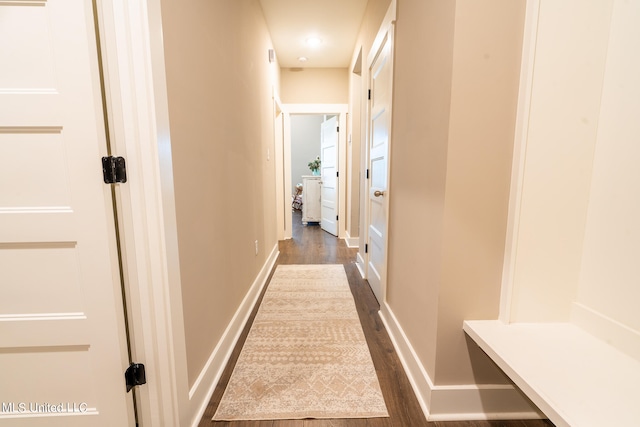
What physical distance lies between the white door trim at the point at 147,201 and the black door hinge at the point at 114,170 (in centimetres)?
2

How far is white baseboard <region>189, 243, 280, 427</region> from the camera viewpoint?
1.14 m

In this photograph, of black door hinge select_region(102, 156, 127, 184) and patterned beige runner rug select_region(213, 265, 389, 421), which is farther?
patterned beige runner rug select_region(213, 265, 389, 421)

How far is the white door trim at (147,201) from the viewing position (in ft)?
2.77

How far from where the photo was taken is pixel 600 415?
0.68 metres

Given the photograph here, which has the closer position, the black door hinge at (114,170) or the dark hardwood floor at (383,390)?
the black door hinge at (114,170)

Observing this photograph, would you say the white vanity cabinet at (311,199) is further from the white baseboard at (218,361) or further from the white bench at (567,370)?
the white bench at (567,370)

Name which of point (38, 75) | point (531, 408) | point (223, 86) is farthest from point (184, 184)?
point (531, 408)

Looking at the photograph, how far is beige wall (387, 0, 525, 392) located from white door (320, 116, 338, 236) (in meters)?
3.13

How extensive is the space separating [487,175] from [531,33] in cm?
49

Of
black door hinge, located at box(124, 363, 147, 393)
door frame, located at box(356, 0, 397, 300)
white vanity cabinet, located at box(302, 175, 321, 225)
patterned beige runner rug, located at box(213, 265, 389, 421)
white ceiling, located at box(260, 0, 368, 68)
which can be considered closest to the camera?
black door hinge, located at box(124, 363, 147, 393)

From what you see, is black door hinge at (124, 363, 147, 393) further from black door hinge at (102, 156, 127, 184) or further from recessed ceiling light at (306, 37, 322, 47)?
recessed ceiling light at (306, 37, 322, 47)

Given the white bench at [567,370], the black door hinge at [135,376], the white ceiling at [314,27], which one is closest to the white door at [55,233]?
the black door hinge at [135,376]

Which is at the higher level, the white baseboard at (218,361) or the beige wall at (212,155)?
the beige wall at (212,155)

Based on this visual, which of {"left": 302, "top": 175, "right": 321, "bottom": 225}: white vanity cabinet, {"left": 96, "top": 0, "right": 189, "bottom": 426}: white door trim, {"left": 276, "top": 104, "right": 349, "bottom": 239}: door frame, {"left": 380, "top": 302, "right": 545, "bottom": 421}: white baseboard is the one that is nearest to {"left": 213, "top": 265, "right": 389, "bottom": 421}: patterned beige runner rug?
{"left": 380, "top": 302, "right": 545, "bottom": 421}: white baseboard
